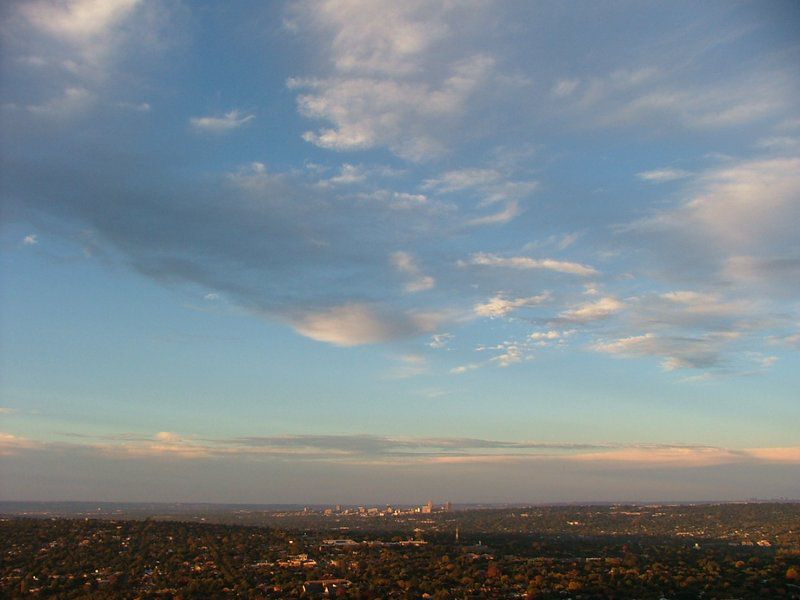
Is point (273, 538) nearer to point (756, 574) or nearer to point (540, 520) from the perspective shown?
point (756, 574)

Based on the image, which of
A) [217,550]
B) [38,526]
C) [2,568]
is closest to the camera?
[2,568]

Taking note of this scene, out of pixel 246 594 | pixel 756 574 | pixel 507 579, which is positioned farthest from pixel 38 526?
pixel 756 574

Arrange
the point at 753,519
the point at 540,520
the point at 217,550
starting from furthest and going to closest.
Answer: the point at 540,520 < the point at 753,519 < the point at 217,550

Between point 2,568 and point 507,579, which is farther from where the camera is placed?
point 2,568

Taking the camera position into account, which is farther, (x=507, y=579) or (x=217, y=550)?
(x=217, y=550)

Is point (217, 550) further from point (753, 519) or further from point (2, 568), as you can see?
point (753, 519)

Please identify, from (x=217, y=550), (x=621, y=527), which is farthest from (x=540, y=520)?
(x=217, y=550)

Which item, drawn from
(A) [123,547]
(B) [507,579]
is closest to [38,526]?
(A) [123,547]

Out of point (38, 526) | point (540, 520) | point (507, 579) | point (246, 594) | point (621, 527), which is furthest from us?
point (540, 520)

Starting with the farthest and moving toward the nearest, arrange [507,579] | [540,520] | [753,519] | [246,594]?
[540,520] < [753,519] < [507,579] < [246,594]
